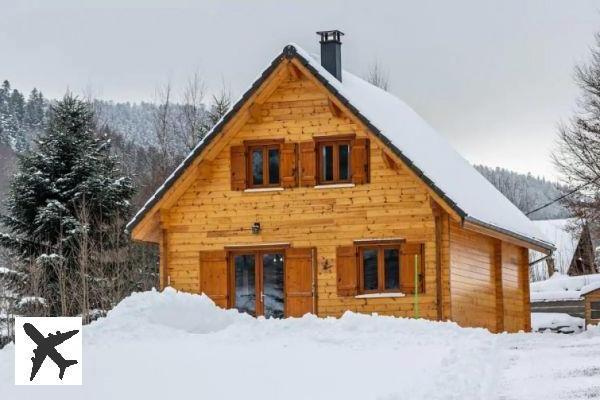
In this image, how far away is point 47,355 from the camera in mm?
16406

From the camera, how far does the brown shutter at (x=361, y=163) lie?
29.0 meters

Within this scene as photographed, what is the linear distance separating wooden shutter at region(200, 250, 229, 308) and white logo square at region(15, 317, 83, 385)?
33.2 feet

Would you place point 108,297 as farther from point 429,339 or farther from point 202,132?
point 429,339

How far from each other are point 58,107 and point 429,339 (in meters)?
20.0

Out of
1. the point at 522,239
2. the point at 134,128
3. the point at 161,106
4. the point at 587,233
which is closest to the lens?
the point at 522,239

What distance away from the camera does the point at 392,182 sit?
28812 mm

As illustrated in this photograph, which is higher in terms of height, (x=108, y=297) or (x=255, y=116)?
(x=255, y=116)

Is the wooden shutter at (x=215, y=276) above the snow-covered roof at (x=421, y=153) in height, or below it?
below

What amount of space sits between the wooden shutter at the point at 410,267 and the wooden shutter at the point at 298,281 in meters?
2.27

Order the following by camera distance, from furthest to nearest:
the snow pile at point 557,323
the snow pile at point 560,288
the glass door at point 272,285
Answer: the snow pile at point 560,288, the snow pile at point 557,323, the glass door at point 272,285

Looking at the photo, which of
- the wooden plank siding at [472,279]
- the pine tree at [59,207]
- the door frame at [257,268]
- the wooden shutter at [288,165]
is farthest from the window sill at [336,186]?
the pine tree at [59,207]

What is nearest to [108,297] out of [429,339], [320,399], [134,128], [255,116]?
[255,116]

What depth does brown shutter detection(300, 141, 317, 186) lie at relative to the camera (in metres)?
29.5

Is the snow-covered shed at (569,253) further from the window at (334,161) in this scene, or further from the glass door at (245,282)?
the glass door at (245,282)
